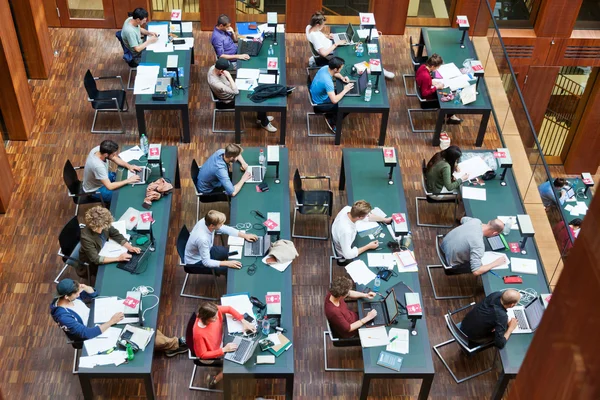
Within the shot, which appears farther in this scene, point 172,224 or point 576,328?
point 172,224

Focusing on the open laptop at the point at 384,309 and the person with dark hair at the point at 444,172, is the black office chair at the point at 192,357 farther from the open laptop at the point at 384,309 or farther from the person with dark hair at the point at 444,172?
the person with dark hair at the point at 444,172

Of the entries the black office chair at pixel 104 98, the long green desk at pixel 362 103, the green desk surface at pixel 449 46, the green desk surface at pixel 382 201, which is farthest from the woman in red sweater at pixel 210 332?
the green desk surface at pixel 449 46

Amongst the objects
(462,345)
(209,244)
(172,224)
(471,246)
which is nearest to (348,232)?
(471,246)

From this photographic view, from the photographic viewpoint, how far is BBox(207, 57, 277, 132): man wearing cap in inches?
363

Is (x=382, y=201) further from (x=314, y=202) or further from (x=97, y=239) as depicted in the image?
(x=97, y=239)

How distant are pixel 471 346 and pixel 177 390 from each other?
312 centimetres

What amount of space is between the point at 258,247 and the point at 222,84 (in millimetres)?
2853

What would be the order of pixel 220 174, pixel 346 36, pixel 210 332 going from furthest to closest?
pixel 346 36 < pixel 220 174 < pixel 210 332

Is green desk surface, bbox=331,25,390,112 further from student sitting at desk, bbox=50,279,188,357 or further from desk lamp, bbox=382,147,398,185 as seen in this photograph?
student sitting at desk, bbox=50,279,188,357

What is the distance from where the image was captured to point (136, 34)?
1022 centimetres

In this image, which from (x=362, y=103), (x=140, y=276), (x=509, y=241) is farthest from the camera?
(x=362, y=103)

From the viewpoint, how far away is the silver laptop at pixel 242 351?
6.55m

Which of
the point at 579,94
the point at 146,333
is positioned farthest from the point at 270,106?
the point at 579,94

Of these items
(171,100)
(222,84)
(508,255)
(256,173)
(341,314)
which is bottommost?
(508,255)
